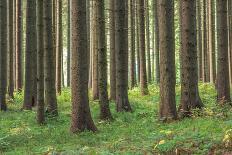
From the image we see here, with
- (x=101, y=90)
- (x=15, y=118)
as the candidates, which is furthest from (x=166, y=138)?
(x=15, y=118)

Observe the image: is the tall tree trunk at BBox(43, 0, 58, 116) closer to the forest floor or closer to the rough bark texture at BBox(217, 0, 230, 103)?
the forest floor

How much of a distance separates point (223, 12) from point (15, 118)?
8.61m

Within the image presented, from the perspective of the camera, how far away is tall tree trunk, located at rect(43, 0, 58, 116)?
45.4ft

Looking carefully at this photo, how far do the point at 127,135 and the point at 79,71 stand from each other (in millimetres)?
2279

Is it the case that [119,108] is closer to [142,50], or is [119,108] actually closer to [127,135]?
[127,135]

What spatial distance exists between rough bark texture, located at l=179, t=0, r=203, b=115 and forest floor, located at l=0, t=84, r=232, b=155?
40cm

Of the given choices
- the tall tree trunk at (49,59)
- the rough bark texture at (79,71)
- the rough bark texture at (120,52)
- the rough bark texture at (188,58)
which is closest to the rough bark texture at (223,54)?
the rough bark texture at (188,58)

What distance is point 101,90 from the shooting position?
13031 mm

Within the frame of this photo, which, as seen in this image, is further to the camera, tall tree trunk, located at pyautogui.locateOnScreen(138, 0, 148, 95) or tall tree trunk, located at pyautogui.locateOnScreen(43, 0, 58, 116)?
tall tree trunk, located at pyautogui.locateOnScreen(138, 0, 148, 95)

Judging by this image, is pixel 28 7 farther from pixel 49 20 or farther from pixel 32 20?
pixel 49 20

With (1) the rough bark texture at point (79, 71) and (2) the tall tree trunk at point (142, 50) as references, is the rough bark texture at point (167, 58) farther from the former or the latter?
(2) the tall tree trunk at point (142, 50)

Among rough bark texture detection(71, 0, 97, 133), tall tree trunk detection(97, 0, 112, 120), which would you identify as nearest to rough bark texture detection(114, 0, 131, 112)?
tall tree trunk detection(97, 0, 112, 120)

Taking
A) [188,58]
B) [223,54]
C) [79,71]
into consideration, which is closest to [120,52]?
[188,58]

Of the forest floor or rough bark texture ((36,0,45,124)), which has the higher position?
rough bark texture ((36,0,45,124))
